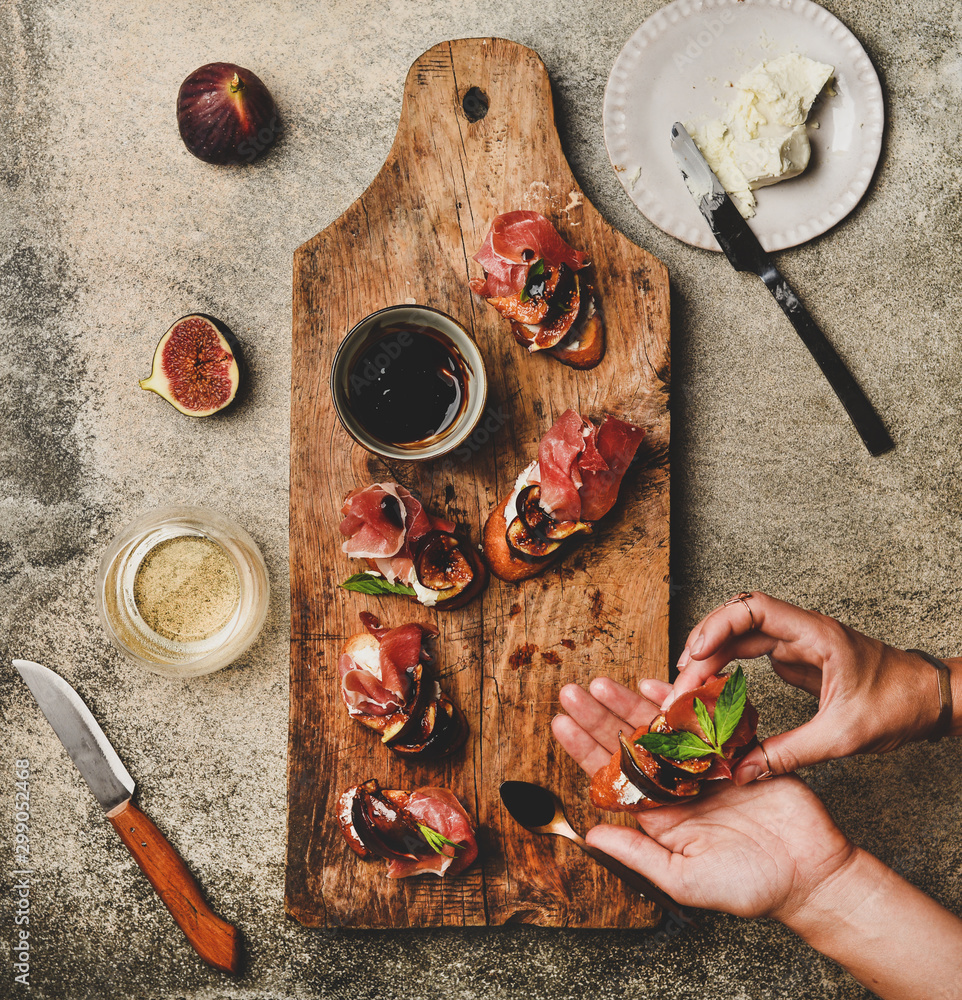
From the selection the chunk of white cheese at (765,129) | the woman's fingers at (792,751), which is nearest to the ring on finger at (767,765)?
the woman's fingers at (792,751)

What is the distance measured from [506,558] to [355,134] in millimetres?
1507

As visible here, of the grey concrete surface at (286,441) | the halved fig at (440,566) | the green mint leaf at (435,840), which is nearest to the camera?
the green mint leaf at (435,840)

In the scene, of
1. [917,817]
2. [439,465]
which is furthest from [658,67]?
[917,817]

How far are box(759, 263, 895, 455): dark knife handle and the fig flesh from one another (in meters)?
1.69

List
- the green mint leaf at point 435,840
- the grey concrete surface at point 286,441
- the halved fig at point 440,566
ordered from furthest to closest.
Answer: the grey concrete surface at point 286,441 → the halved fig at point 440,566 → the green mint leaf at point 435,840

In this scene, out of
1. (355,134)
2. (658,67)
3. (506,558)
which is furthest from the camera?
(355,134)

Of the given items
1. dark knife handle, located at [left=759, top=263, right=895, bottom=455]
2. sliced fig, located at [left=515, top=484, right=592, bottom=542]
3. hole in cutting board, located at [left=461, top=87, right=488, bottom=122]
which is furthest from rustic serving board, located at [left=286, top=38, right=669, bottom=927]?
dark knife handle, located at [left=759, top=263, right=895, bottom=455]

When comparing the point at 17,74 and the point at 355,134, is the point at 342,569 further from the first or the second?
the point at 17,74

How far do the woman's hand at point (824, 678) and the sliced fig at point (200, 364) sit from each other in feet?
5.29

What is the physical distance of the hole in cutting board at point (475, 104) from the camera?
2078mm

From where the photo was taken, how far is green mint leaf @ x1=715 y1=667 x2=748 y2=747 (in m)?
1.67

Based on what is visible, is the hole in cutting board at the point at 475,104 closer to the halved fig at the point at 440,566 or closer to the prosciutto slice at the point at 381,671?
the halved fig at the point at 440,566

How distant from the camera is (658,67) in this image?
2.18 metres

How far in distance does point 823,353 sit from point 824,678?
1.05 meters
